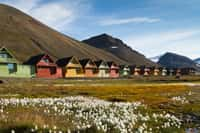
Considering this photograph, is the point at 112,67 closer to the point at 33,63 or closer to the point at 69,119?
the point at 33,63

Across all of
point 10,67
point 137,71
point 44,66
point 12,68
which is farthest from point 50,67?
point 137,71

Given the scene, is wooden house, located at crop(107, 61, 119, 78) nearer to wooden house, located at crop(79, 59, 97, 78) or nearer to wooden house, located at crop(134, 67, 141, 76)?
wooden house, located at crop(79, 59, 97, 78)

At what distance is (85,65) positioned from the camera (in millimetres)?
128500

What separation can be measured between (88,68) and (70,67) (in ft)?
43.4

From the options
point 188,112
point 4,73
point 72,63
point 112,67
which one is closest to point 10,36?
point 112,67

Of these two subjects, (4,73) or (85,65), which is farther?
(85,65)

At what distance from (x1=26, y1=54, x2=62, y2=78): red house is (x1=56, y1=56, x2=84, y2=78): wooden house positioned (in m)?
4.84

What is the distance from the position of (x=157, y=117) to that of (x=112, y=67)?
431ft

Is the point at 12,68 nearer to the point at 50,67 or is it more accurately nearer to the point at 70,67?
the point at 50,67

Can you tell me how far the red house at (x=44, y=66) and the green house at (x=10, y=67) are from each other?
4.36 m

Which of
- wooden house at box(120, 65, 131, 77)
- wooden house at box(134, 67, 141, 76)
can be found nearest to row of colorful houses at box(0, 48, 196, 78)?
wooden house at box(120, 65, 131, 77)

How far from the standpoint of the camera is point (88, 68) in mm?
130750

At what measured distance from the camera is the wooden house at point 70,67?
4603 inches

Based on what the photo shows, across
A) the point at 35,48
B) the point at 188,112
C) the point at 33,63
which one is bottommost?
the point at 188,112
